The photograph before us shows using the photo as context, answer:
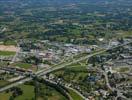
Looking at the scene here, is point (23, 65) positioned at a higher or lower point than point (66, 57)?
higher

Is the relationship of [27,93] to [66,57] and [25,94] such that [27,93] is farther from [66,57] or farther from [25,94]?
[66,57]

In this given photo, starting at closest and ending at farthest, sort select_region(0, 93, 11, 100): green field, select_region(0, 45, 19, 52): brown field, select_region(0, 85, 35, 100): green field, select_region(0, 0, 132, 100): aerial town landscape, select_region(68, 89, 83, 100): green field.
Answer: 1. select_region(68, 89, 83, 100): green field
2. select_region(0, 93, 11, 100): green field
3. select_region(0, 85, 35, 100): green field
4. select_region(0, 0, 132, 100): aerial town landscape
5. select_region(0, 45, 19, 52): brown field

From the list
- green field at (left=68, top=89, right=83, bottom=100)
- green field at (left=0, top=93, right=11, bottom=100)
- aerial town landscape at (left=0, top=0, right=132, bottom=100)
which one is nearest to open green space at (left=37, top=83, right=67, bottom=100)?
aerial town landscape at (left=0, top=0, right=132, bottom=100)

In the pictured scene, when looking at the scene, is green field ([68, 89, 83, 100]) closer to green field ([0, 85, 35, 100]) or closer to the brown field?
green field ([0, 85, 35, 100])

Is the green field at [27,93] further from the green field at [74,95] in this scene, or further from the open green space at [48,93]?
the green field at [74,95]

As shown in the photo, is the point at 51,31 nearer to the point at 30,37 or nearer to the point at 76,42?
the point at 30,37

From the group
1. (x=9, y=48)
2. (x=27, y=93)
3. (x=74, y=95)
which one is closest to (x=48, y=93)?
(x=27, y=93)

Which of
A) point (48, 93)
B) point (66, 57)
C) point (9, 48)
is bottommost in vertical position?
point (9, 48)

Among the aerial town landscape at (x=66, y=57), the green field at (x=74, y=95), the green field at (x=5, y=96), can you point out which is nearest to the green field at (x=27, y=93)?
the aerial town landscape at (x=66, y=57)

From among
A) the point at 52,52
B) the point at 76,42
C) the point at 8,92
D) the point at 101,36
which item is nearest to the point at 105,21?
the point at 101,36
